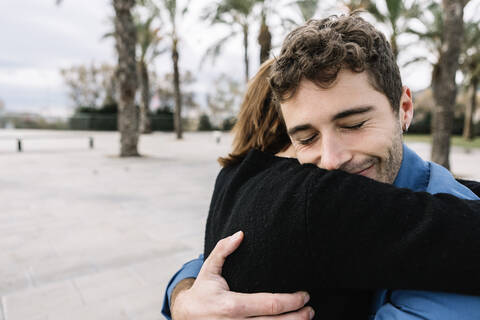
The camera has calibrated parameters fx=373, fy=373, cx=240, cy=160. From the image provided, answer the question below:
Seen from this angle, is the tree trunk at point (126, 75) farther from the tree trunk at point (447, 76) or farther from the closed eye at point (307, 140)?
the closed eye at point (307, 140)

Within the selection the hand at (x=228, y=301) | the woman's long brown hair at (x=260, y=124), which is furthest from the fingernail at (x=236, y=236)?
the woman's long brown hair at (x=260, y=124)

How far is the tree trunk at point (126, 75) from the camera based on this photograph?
479 inches

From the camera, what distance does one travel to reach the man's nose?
3.99 feet

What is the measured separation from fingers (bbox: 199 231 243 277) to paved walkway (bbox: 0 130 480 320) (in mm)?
2015

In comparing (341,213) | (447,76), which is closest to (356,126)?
(341,213)

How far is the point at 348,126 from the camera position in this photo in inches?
49.2

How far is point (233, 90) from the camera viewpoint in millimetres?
63906

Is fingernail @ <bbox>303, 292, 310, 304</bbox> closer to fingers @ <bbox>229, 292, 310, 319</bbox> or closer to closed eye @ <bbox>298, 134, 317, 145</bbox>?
fingers @ <bbox>229, 292, 310, 319</bbox>

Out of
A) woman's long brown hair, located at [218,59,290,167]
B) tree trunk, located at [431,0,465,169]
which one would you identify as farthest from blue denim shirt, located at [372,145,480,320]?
tree trunk, located at [431,0,465,169]

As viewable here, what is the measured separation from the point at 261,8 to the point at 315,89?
16.9 m

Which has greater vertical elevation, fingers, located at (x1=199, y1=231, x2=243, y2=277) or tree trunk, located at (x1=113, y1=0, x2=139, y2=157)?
tree trunk, located at (x1=113, y1=0, x2=139, y2=157)

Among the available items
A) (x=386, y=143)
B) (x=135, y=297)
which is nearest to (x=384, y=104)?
(x=386, y=143)

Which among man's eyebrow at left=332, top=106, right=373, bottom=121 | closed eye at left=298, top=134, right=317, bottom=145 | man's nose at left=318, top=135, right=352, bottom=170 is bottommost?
man's nose at left=318, top=135, right=352, bottom=170

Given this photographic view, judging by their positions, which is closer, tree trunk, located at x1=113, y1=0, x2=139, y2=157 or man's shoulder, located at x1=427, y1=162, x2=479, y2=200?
man's shoulder, located at x1=427, y1=162, x2=479, y2=200
